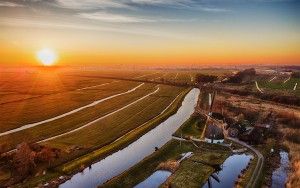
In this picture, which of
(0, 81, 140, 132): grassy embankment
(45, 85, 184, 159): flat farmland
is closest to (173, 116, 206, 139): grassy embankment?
(45, 85, 184, 159): flat farmland

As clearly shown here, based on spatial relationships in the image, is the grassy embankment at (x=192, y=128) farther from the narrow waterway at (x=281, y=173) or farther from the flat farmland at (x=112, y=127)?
the narrow waterway at (x=281, y=173)

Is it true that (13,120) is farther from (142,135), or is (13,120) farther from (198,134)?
(198,134)

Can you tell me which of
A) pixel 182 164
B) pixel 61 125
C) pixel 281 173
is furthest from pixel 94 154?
pixel 281 173

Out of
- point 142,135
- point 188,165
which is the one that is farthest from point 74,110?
point 188,165

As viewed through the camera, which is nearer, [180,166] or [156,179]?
[156,179]

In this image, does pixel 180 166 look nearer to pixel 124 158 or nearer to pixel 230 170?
pixel 230 170

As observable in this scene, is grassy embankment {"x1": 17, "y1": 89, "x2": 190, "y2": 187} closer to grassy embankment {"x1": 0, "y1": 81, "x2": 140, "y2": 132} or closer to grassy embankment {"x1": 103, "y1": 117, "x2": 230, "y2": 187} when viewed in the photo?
grassy embankment {"x1": 103, "y1": 117, "x2": 230, "y2": 187}
